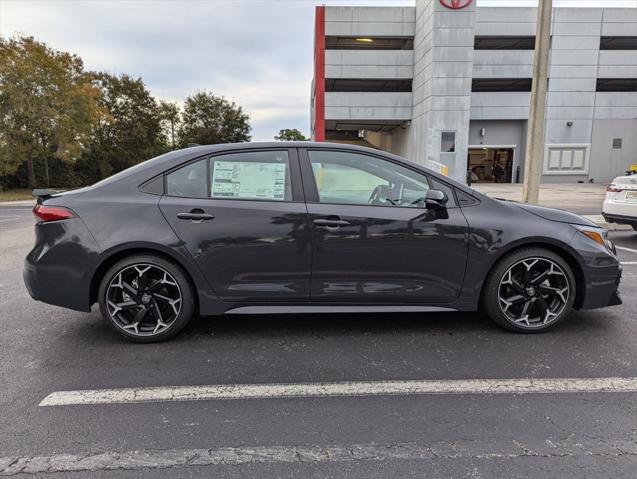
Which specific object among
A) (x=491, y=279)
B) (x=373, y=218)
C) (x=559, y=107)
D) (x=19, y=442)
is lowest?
(x=19, y=442)

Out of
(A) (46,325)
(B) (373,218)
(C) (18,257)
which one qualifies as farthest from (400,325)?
(C) (18,257)

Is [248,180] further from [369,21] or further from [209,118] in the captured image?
[209,118]

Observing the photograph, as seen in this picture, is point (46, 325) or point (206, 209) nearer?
point (206, 209)

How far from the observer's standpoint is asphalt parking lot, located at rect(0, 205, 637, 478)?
7.39ft

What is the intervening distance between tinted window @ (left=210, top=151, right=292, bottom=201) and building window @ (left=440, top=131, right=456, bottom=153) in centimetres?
2700

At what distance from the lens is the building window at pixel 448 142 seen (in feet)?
94.8

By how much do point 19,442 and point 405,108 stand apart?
33.6 meters

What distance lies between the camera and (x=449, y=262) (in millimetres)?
3701

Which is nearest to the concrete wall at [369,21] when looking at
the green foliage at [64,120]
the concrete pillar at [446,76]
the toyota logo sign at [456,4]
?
the concrete pillar at [446,76]

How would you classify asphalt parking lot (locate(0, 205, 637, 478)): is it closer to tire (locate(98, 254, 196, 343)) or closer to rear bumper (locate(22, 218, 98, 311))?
tire (locate(98, 254, 196, 343))

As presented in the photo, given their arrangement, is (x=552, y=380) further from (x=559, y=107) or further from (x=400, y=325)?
(x=559, y=107)

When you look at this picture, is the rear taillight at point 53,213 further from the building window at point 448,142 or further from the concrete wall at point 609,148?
the concrete wall at point 609,148

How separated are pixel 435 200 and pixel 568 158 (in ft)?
103

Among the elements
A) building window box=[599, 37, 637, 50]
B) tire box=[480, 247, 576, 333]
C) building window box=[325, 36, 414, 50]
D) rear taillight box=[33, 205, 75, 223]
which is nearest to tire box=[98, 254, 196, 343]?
rear taillight box=[33, 205, 75, 223]
